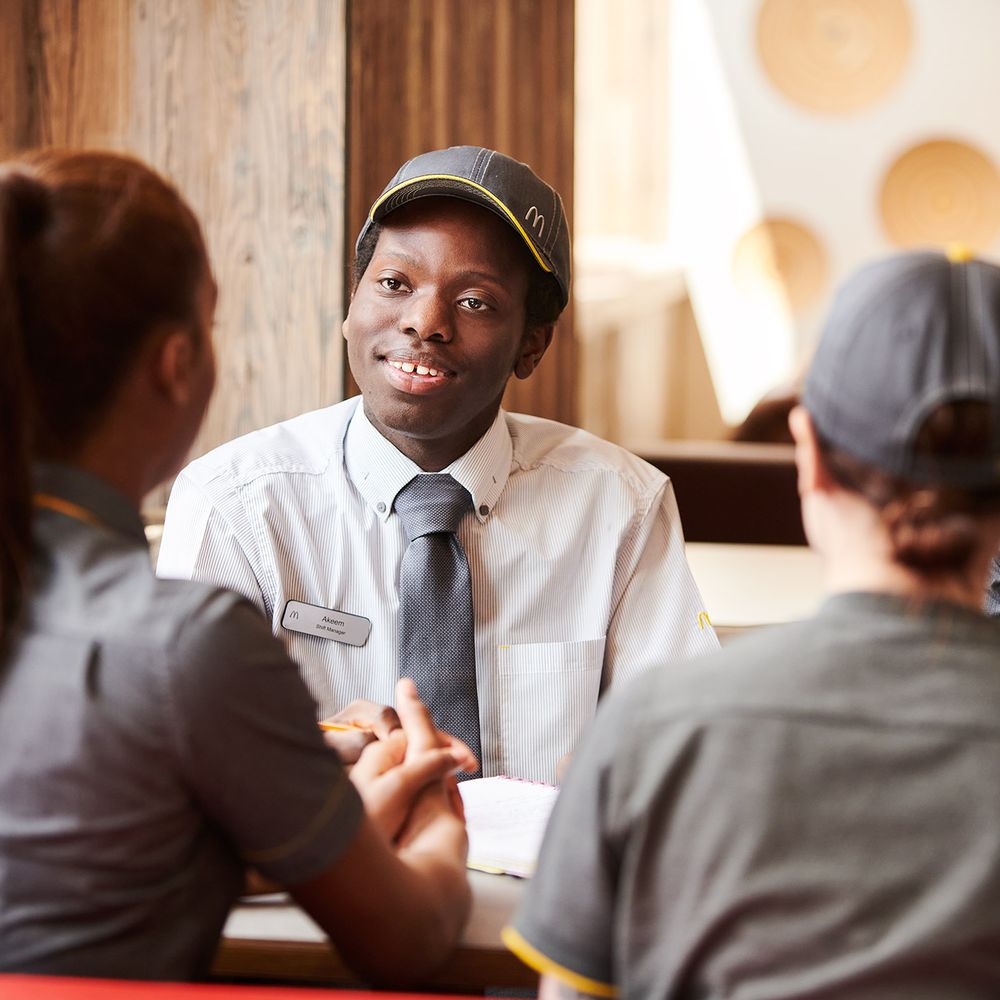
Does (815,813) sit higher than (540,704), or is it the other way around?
(815,813)

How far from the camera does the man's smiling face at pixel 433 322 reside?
5.68ft

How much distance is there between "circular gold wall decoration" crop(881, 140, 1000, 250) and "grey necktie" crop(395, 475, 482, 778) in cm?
612

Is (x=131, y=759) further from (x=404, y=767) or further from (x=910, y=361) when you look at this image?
(x=910, y=361)

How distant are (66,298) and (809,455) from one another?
54 cm

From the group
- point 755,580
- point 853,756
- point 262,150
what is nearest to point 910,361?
point 853,756

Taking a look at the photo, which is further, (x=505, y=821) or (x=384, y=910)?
(x=505, y=821)

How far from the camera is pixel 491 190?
1704 millimetres

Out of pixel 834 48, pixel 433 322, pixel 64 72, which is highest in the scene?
pixel 834 48

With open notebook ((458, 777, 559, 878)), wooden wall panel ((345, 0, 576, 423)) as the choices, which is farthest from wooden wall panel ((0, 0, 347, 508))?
open notebook ((458, 777, 559, 878))

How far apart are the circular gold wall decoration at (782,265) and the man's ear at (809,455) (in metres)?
6.42

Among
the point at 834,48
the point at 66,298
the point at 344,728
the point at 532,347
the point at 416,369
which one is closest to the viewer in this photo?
the point at 66,298

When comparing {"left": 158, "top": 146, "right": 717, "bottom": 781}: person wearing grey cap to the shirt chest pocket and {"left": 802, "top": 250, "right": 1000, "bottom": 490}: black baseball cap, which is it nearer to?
the shirt chest pocket

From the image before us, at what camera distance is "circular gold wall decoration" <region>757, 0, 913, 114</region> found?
269 inches

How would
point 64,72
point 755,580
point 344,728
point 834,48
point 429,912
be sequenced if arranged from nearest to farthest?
point 429,912 < point 344,728 < point 64,72 < point 755,580 < point 834,48
